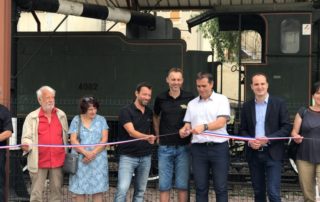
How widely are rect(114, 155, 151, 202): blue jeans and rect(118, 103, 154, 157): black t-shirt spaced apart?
0.08 meters

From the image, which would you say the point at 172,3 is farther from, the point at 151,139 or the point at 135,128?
the point at 151,139

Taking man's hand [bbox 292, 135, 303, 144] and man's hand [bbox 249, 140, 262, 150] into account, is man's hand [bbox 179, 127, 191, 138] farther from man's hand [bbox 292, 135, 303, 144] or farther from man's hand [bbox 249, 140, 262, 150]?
man's hand [bbox 292, 135, 303, 144]

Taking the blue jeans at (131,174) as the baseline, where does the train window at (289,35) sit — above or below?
above

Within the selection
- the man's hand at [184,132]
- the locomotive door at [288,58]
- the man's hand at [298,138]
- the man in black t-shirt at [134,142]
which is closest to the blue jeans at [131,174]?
the man in black t-shirt at [134,142]

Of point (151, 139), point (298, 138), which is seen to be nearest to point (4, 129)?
point (151, 139)

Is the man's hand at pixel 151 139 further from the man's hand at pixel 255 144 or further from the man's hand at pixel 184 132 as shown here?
the man's hand at pixel 255 144

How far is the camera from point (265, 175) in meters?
6.07

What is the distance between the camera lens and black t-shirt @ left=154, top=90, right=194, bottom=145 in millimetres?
6008

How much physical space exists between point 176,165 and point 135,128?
661 millimetres

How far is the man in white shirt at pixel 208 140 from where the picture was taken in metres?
5.76

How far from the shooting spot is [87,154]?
19.1ft

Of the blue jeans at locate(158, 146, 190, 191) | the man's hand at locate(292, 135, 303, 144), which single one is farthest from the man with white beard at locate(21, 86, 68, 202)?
the man's hand at locate(292, 135, 303, 144)

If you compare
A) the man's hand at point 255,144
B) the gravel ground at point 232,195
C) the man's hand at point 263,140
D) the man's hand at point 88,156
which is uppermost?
the man's hand at point 263,140

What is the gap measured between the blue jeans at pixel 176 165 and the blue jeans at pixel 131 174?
20 centimetres
